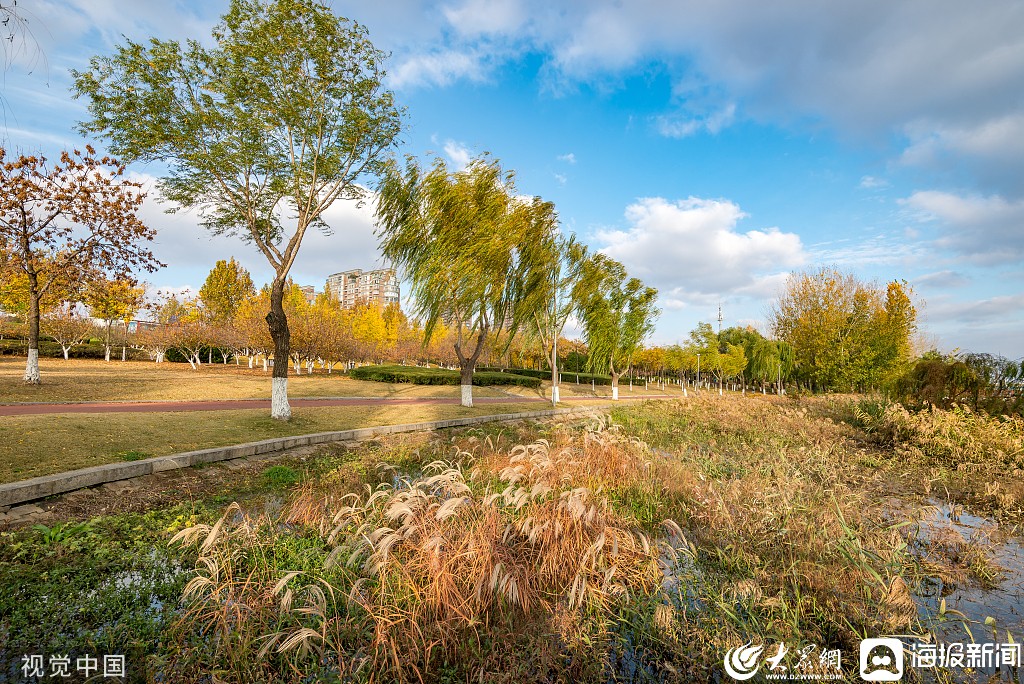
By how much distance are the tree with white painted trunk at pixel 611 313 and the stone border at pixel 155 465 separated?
1702 cm

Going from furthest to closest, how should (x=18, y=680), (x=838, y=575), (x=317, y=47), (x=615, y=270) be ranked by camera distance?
(x=615, y=270), (x=317, y=47), (x=838, y=575), (x=18, y=680)

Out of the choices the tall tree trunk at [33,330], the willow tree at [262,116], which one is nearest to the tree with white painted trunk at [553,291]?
the willow tree at [262,116]

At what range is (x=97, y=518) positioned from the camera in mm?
5168

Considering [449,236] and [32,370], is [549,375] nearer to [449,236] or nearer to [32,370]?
[449,236]

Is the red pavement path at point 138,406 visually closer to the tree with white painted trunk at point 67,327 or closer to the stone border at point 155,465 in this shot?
the stone border at point 155,465

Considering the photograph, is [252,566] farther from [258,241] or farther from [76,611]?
[258,241]

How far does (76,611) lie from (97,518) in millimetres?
2335

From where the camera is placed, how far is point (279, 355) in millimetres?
12461

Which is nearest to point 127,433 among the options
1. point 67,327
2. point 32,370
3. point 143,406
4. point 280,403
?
point 280,403

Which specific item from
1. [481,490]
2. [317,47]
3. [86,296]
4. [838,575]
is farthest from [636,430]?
[86,296]

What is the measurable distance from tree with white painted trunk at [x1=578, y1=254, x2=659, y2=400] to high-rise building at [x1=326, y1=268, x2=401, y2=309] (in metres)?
12.7

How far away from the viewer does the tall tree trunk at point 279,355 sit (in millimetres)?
12016

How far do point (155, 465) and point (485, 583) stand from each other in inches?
273

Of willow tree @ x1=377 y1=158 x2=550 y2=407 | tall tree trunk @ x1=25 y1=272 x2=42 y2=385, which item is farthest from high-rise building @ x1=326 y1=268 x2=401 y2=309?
tall tree trunk @ x1=25 y1=272 x2=42 y2=385
